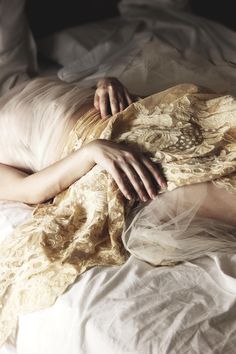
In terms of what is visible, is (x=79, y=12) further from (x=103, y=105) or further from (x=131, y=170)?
(x=131, y=170)

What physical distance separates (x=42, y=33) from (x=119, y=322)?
164 centimetres

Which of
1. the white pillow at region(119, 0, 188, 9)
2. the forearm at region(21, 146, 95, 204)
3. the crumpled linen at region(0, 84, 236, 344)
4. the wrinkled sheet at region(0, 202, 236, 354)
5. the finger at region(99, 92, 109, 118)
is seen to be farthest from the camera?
the white pillow at region(119, 0, 188, 9)

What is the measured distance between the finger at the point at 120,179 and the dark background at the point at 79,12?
127 cm

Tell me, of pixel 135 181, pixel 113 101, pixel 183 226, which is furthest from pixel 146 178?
pixel 113 101

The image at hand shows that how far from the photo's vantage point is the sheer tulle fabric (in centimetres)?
107

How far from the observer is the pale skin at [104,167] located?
1.14 meters

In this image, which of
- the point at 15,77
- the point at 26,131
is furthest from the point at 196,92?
the point at 15,77

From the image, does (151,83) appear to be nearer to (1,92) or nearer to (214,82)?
(214,82)

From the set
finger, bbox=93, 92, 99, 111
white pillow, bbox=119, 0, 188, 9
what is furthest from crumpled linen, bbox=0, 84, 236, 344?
white pillow, bbox=119, 0, 188, 9

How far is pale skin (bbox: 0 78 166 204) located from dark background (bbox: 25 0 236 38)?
90 cm

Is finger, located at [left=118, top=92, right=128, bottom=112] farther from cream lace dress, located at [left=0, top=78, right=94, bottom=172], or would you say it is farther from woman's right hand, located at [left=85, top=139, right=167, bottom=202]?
woman's right hand, located at [left=85, top=139, right=167, bottom=202]

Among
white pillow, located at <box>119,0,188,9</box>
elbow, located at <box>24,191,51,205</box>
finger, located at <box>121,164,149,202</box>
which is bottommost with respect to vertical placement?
elbow, located at <box>24,191,51,205</box>

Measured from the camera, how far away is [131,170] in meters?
1.15

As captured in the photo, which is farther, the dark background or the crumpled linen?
the dark background
